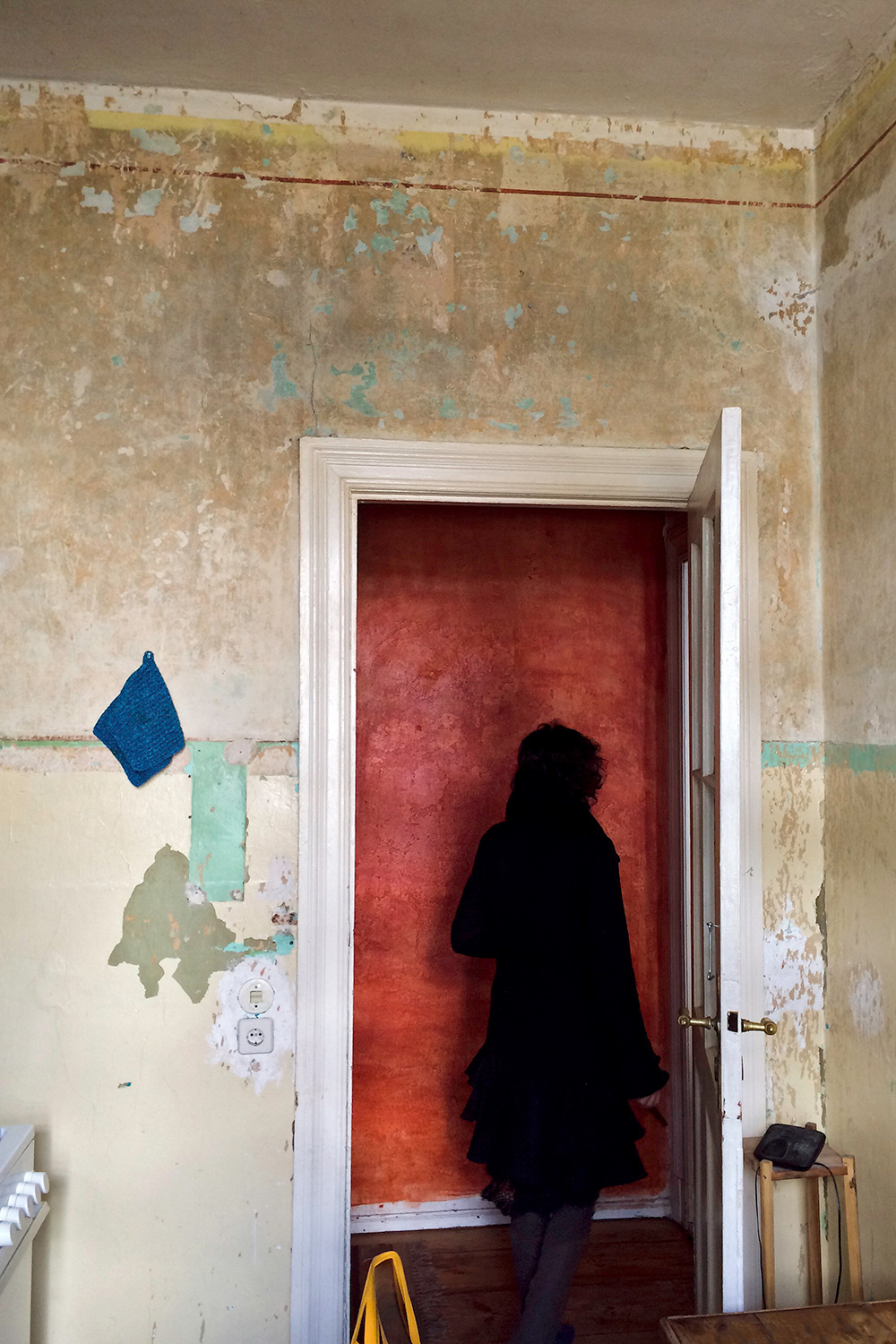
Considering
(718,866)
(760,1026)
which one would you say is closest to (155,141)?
(718,866)

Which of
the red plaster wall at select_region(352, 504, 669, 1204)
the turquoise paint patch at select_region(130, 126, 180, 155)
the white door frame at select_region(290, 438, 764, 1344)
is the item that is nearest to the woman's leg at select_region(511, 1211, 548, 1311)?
the white door frame at select_region(290, 438, 764, 1344)

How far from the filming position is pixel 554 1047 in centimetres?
278

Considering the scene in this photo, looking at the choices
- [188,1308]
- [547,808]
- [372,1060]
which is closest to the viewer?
[188,1308]

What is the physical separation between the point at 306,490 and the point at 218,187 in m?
0.82

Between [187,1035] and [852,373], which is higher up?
[852,373]

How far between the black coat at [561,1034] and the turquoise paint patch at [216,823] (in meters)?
0.78

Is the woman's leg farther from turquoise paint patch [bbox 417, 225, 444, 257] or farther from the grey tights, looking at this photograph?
turquoise paint patch [bbox 417, 225, 444, 257]

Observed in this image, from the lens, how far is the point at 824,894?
2684mm

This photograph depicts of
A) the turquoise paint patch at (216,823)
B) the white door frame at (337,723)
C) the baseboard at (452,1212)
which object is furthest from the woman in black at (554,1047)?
the baseboard at (452,1212)

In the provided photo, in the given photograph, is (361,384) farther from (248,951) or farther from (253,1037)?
(253,1037)

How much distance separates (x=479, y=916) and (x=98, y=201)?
7.09 feet

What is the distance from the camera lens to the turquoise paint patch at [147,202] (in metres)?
2.60

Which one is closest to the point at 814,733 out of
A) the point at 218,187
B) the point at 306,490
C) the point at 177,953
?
the point at 306,490

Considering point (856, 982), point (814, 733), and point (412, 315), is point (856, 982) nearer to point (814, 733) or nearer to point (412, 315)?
point (814, 733)
